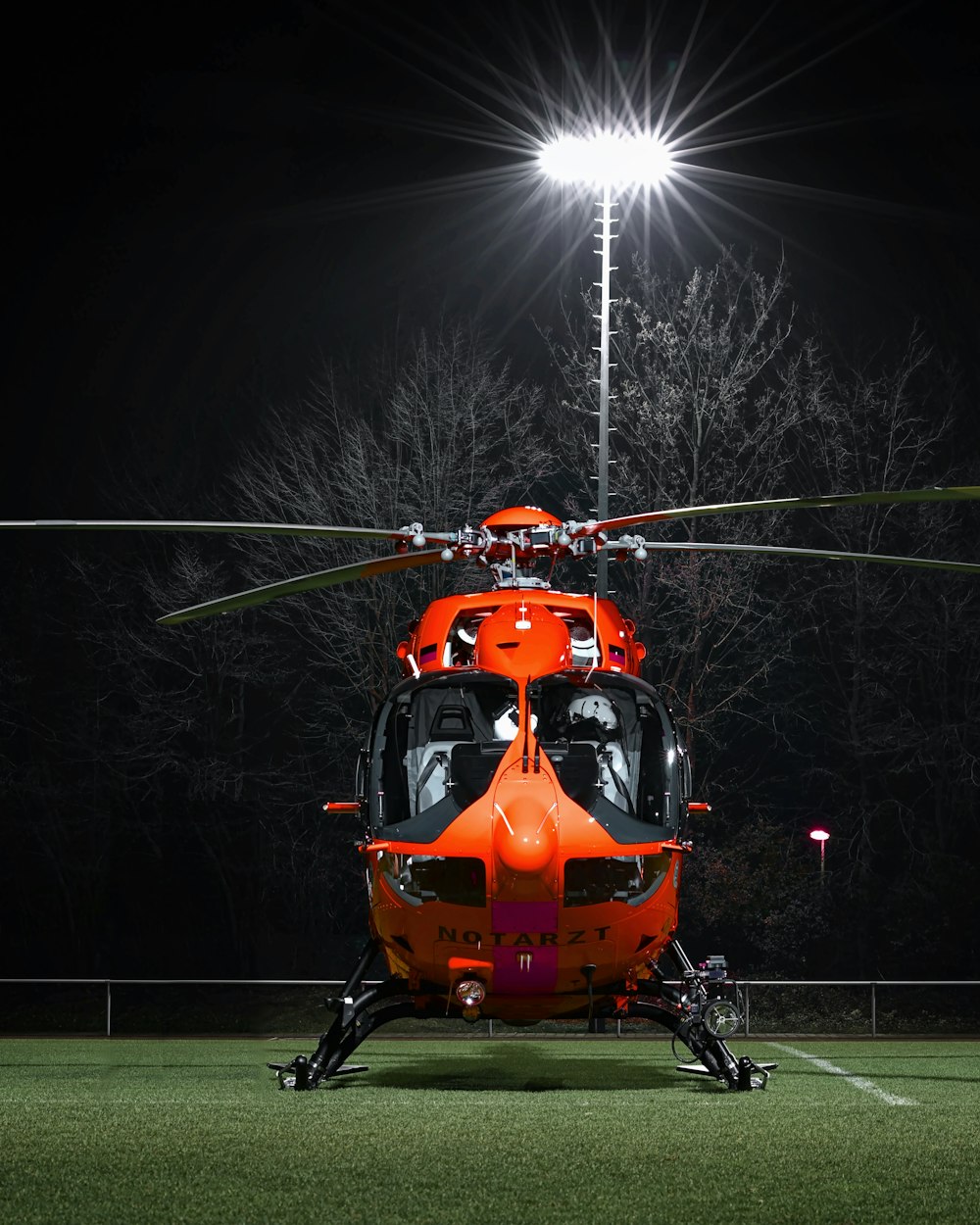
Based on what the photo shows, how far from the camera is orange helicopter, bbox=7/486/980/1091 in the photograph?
9508 millimetres

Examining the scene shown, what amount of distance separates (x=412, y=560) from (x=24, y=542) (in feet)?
84.3

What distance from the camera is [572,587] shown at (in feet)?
100

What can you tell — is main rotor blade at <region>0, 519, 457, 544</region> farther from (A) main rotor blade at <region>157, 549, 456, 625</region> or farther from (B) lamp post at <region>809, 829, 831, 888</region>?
(B) lamp post at <region>809, 829, 831, 888</region>

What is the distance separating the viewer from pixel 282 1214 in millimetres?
5852

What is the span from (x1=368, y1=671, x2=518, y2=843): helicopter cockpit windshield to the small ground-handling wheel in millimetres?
2504

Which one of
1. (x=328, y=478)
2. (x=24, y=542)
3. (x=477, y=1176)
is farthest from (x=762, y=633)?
(x=477, y=1176)

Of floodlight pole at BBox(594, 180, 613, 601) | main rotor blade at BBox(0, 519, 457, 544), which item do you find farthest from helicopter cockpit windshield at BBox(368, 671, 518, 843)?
floodlight pole at BBox(594, 180, 613, 601)

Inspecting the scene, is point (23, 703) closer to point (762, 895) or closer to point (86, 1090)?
point (762, 895)

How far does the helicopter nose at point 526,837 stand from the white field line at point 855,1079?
12.0ft

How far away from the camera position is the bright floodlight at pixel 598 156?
20.5 metres

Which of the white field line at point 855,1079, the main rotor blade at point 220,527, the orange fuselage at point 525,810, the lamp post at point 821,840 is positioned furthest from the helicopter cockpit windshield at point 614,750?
the lamp post at point 821,840

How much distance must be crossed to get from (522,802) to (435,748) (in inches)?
65.0

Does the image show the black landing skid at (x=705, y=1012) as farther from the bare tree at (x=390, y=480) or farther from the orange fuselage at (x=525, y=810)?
the bare tree at (x=390, y=480)

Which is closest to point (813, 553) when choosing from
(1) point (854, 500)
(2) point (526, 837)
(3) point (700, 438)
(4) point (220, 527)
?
(1) point (854, 500)
